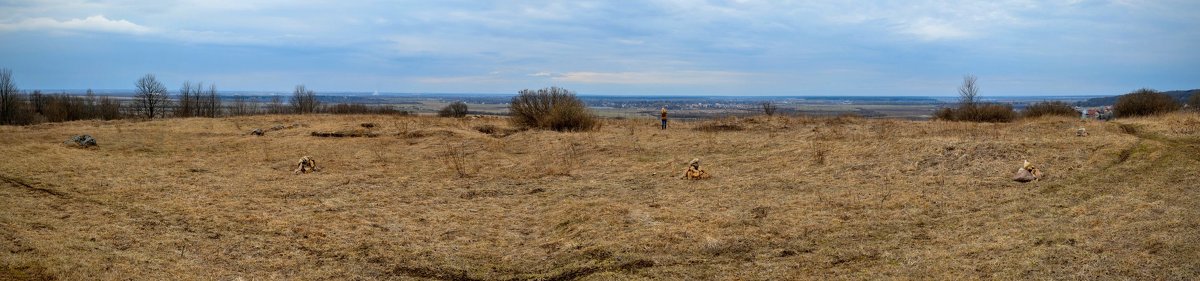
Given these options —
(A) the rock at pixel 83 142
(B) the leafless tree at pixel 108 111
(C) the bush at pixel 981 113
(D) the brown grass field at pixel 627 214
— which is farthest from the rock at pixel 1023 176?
(B) the leafless tree at pixel 108 111

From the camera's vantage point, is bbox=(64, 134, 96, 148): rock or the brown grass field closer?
the brown grass field

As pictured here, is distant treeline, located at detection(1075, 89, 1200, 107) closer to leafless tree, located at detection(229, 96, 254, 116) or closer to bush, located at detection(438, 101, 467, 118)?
bush, located at detection(438, 101, 467, 118)

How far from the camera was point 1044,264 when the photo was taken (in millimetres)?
5508

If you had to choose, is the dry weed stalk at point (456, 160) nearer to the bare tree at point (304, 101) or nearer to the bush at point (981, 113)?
the bush at point (981, 113)

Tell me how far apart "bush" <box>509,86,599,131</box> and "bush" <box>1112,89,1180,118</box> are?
20021mm

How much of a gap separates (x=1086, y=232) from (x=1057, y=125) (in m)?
13.3

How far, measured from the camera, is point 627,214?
825cm

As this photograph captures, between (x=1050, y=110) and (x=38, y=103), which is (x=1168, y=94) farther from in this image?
(x=38, y=103)

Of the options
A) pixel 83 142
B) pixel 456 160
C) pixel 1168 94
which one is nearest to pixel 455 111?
pixel 83 142

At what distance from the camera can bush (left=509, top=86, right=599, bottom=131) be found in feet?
70.0

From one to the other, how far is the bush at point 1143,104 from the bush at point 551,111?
20.0 m

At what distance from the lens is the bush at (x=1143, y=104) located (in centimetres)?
2481

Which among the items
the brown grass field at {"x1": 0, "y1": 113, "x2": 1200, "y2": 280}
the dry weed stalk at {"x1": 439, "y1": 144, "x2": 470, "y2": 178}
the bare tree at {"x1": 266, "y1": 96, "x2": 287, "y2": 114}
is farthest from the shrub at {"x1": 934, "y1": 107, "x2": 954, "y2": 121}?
the bare tree at {"x1": 266, "y1": 96, "x2": 287, "y2": 114}

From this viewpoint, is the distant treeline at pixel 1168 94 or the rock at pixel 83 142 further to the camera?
the distant treeline at pixel 1168 94
